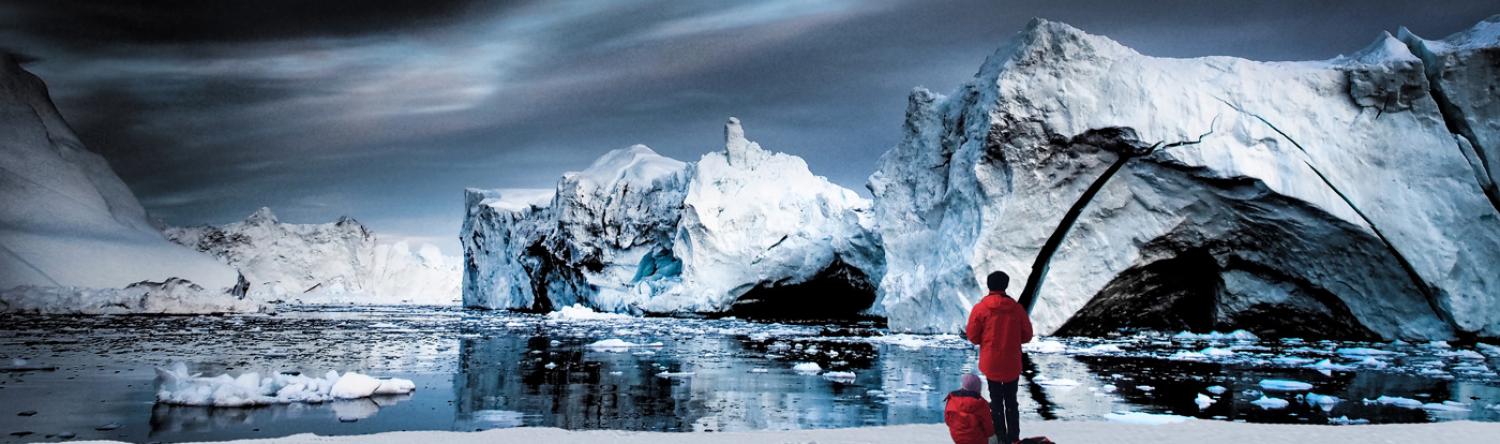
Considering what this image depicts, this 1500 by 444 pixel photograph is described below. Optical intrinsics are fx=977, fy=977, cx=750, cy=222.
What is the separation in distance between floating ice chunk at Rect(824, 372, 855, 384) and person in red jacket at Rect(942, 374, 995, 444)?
4564 millimetres

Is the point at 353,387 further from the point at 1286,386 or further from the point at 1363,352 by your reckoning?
the point at 1363,352

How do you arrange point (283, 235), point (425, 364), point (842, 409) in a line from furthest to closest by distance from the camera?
1. point (283, 235)
2. point (425, 364)
3. point (842, 409)

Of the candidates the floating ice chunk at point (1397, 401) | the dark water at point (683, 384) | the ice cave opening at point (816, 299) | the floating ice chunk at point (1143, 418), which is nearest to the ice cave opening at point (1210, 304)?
the dark water at point (683, 384)

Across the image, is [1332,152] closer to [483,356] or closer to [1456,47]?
[1456,47]

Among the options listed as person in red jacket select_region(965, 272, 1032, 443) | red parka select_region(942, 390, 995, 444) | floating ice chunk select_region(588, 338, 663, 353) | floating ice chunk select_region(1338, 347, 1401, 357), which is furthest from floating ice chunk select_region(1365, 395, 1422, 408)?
floating ice chunk select_region(588, 338, 663, 353)

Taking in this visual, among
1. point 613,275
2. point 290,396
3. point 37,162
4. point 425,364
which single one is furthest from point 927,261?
point 37,162

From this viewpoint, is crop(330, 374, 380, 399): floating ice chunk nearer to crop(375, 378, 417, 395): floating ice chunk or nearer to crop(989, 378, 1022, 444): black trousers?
crop(375, 378, 417, 395): floating ice chunk

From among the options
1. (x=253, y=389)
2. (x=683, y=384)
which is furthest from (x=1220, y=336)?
(x=253, y=389)

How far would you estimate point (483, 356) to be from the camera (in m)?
12.6

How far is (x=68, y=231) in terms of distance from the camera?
46.2 m

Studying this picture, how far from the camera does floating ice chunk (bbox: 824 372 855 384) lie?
355 inches

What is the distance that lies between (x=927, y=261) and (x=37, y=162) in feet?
159

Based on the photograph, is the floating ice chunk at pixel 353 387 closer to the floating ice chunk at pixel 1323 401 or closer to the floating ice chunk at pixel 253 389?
the floating ice chunk at pixel 253 389

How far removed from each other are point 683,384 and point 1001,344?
4.61 metres
